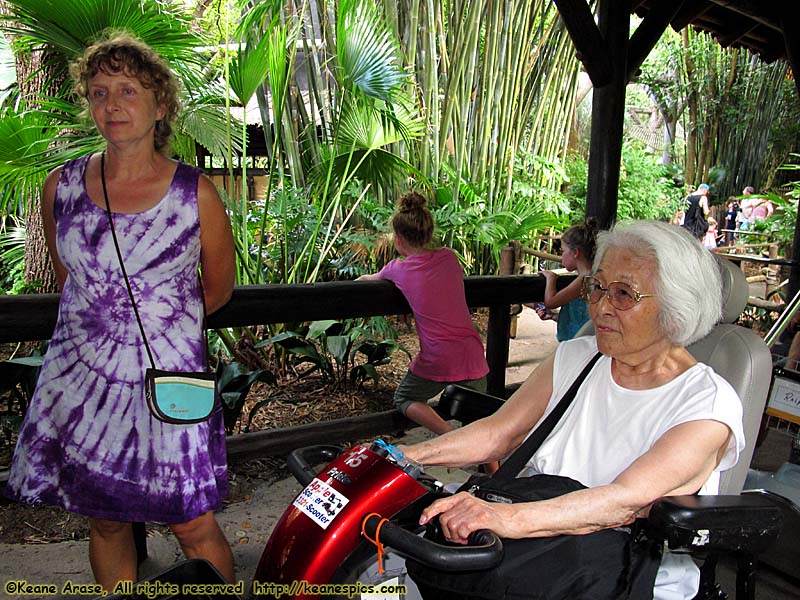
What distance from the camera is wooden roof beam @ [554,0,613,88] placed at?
3.59m

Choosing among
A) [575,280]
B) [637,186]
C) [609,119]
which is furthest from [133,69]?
[637,186]

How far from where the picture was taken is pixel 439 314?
9.60ft

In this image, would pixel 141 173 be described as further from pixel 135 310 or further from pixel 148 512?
pixel 148 512

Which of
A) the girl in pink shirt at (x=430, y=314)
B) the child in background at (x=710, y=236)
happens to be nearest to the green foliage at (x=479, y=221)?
the girl in pink shirt at (x=430, y=314)

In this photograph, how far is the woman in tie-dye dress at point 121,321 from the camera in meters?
1.51

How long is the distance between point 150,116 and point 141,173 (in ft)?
0.43

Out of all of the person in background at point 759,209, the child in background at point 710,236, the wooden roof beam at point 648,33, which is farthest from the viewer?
the child in background at point 710,236

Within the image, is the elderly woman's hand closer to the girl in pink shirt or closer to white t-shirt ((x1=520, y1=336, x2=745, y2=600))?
white t-shirt ((x1=520, y1=336, x2=745, y2=600))

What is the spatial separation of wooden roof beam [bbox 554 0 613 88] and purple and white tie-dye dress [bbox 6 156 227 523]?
2.69 metres

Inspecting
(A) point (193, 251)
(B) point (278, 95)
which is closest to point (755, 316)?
(B) point (278, 95)

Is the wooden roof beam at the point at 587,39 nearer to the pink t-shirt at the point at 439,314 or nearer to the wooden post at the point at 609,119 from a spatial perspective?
the wooden post at the point at 609,119

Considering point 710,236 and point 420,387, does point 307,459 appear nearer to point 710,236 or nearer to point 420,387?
point 420,387

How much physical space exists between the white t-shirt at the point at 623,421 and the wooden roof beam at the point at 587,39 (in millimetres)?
2464

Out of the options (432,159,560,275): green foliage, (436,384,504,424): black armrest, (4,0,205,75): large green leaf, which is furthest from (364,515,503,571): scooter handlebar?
(432,159,560,275): green foliage
